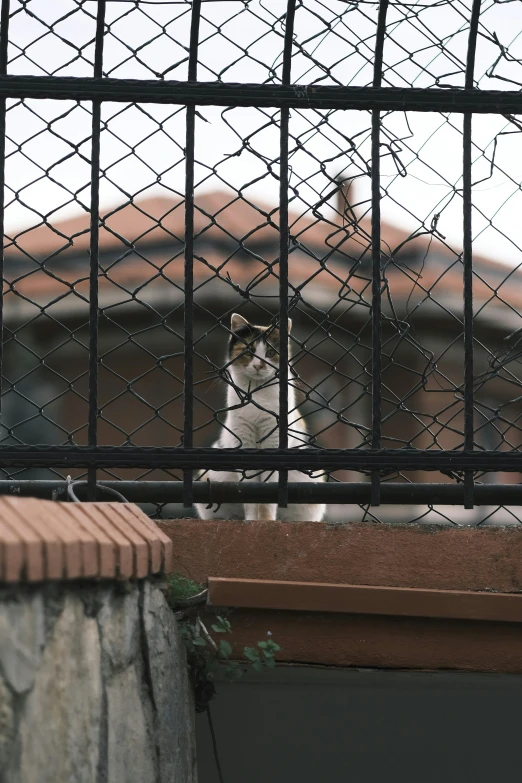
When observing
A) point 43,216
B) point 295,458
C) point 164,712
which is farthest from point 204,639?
point 43,216

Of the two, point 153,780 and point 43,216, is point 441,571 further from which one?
point 43,216

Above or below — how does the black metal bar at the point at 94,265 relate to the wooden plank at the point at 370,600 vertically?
above

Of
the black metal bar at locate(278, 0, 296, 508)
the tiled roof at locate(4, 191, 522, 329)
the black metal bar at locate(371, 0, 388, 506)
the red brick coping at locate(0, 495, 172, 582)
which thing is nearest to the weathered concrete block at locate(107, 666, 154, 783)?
the red brick coping at locate(0, 495, 172, 582)

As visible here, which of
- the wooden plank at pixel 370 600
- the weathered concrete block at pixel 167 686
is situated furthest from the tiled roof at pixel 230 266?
A: the weathered concrete block at pixel 167 686

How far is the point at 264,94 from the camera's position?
241cm

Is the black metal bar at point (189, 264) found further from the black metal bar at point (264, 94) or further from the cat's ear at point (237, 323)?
the cat's ear at point (237, 323)

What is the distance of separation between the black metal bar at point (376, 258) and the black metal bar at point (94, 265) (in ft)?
2.47

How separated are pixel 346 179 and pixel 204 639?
1322 mm

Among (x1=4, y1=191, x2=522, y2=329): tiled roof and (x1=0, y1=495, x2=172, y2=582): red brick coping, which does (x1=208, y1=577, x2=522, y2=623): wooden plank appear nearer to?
(x1=0, y1=495, x2=172, y2=582): red brick coping

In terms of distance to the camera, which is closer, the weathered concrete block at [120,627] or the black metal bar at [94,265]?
the weathered concrete block at [120,627]

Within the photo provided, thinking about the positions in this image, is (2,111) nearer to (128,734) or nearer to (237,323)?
(128,734)

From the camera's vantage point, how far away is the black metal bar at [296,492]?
2439 mm

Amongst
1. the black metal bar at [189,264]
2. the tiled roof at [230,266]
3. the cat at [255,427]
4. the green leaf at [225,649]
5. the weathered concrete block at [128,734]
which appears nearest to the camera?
the weathered concrete block at [128,734]

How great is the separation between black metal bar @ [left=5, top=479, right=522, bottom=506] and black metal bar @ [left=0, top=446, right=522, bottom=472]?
0.13 m
